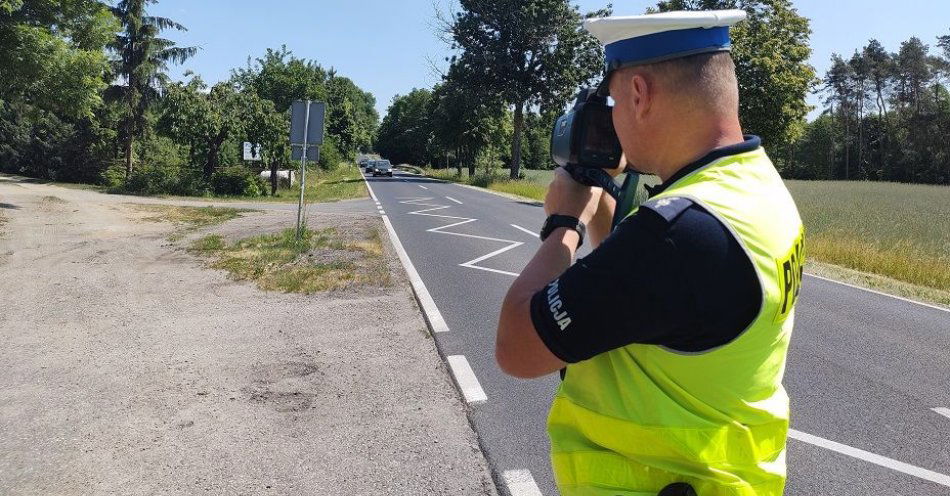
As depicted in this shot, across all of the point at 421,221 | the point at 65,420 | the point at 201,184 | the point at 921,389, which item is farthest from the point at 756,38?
the point at 65,420

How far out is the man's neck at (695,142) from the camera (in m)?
1.24

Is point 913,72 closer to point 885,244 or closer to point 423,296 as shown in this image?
point 885,244

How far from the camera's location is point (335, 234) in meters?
13.8

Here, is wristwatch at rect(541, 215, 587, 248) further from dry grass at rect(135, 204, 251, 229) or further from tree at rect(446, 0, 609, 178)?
tree at rect(446, 0, 609, 178)

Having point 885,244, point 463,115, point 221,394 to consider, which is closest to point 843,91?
point 463,115

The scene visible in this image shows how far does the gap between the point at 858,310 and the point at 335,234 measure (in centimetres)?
985

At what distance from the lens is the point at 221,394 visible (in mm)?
4418

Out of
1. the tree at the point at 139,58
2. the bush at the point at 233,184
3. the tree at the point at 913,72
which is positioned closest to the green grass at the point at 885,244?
the bush at the point at 233,184

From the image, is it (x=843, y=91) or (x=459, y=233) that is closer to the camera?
(x=459, y=233)

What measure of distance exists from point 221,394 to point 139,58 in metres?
35.2

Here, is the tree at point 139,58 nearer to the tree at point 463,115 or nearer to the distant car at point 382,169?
the tree at point 463,115

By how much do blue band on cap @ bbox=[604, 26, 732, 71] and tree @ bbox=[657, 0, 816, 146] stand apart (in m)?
33.1

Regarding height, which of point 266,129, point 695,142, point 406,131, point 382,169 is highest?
point 406,131

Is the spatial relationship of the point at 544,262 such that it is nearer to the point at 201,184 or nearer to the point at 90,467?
the point at 90,467
